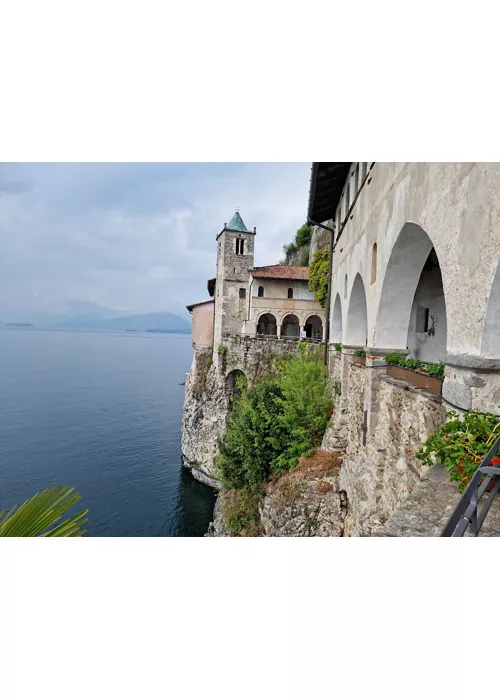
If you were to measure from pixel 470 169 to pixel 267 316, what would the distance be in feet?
78.8

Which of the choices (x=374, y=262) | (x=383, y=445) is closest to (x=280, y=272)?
(x=374, y=262)

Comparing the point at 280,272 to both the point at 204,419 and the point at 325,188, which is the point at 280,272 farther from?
the point at 325,188

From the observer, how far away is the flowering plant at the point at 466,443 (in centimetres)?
250

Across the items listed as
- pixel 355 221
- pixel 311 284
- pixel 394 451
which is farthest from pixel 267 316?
pixel 394 451

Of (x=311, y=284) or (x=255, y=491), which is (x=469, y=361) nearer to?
(x=255, y=491)

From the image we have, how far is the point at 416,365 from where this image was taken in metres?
4.71

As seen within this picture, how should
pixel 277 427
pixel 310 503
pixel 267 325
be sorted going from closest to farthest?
pixel 310 503 < pixel 277 427 < pixel 267 325

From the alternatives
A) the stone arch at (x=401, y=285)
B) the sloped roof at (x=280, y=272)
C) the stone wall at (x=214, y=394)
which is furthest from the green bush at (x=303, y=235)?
the stone arch at (x=401, y=285)

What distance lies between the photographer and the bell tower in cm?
2447

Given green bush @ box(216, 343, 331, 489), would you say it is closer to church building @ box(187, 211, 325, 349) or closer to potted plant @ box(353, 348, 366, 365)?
potted plant @ box(353, 348, 366, 365)

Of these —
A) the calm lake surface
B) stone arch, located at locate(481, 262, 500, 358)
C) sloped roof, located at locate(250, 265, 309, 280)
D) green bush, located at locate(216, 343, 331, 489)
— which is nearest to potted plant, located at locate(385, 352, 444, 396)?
stone arch, located at locate(481, 262, 500, 358)

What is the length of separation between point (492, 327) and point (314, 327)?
82.5 ft

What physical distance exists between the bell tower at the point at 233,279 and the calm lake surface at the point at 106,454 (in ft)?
32.5

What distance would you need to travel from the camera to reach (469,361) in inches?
116
